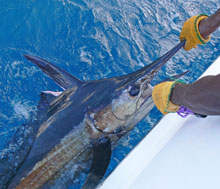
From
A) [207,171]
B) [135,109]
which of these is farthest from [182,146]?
[135,109]

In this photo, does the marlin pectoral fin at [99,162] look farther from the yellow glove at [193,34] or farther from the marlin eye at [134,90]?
the yellow glove at [193,34]

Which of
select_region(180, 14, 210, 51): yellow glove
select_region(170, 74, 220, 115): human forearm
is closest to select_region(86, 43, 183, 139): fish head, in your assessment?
select_region(180, 14, 210, 51): yellow glove

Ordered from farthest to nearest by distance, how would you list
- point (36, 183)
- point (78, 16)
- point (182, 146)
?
point (78, 16) → point (36, 183) → point (182, 146)

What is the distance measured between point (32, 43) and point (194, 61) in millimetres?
2671

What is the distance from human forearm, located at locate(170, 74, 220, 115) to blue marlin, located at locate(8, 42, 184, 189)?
0.56 metres

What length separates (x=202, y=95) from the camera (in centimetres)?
131

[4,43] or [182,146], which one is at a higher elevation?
[4,43]

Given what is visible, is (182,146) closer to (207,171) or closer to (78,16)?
(207,171)

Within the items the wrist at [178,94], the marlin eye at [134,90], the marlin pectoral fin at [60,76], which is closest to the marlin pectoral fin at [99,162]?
the marlin eye at [134,90]

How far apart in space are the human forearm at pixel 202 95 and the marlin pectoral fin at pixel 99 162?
918 millimetres

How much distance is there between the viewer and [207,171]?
1.32 meters

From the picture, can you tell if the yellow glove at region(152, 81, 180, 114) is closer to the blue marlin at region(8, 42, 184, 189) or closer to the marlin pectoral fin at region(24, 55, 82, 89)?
the blue marlin at region(8, 42, 184, 189)

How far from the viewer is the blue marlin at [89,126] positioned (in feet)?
6.52

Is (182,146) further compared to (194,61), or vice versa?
(194,61)
